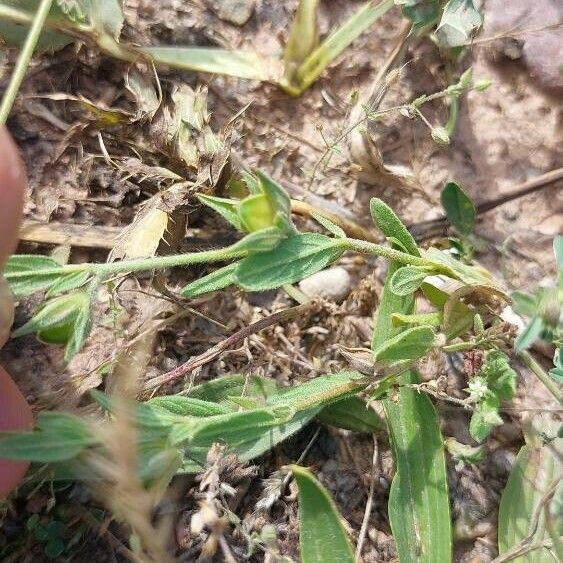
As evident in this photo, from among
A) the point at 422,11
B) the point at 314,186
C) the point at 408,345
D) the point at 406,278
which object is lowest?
the point at 314,186

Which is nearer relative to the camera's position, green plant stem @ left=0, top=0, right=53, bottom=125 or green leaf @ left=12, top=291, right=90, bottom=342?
green leaf @ left=12, top=291, right=90, bottom=342

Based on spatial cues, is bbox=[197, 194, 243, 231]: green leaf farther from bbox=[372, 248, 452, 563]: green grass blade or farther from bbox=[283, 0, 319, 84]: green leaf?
bbox=[283, 0, 319, 84]: green leaf

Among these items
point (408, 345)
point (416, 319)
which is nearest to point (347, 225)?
point (416, 319)

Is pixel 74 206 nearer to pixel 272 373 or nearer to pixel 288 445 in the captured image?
pixel 272 373

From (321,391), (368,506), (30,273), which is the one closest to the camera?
(30,273)

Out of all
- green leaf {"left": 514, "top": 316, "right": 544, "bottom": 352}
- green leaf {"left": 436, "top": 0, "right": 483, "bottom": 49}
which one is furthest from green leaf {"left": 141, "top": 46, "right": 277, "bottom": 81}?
green leaf {"left": 514, "top": 316, "right": 544, "bottom": 352}

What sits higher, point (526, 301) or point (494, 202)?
point (526, 301)

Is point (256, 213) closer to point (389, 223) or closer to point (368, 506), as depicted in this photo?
point (389, 223)

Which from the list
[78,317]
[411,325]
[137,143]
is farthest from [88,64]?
[411,325]

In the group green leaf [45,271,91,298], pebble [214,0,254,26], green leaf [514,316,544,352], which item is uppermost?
green leaf [514,316,544,352]
